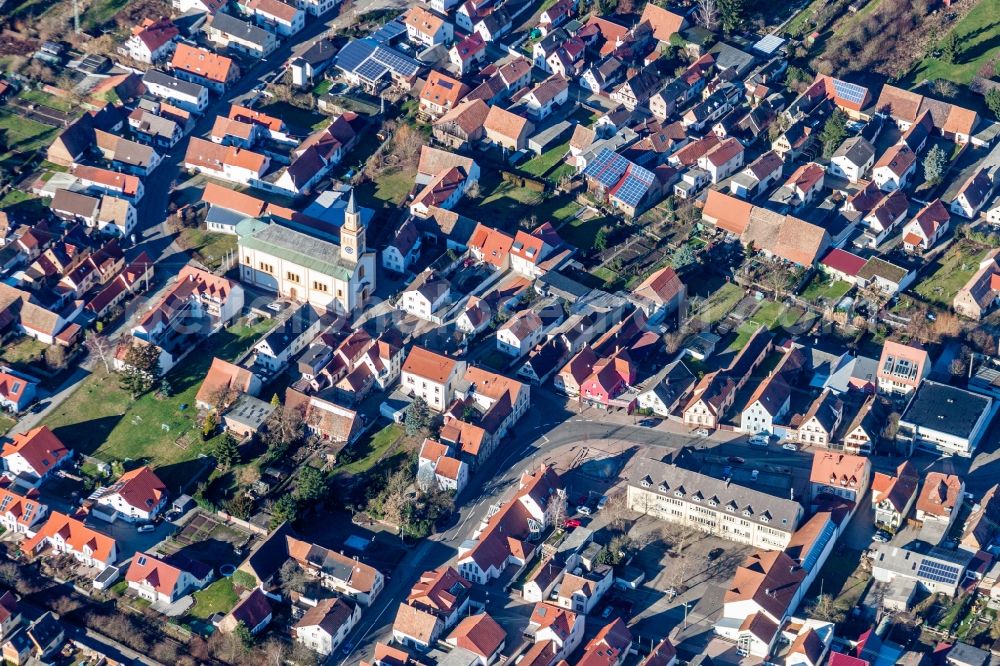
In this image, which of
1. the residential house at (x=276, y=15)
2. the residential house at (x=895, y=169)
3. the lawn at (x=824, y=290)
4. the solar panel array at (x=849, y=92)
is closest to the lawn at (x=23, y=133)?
the residential house at (x=276, y=15)

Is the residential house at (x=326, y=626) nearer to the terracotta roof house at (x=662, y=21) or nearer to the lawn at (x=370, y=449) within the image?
the lawn at (x=370, y=449)

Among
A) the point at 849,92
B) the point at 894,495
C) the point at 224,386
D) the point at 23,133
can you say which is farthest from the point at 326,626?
the point at 849,92

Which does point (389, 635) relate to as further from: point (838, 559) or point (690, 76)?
point (690, 76)

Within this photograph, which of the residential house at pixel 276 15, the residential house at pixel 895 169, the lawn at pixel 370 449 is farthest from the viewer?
the residential house at pixel 276 15

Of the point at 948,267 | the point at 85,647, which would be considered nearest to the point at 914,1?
the point at 948,267

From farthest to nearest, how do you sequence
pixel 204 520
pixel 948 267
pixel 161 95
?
pixel 161 95
pixel 948 267
pixel 204 520

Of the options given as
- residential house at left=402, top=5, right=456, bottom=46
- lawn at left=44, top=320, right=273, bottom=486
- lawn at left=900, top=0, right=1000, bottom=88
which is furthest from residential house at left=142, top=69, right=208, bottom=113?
lawn at left=900, top=0, right=1000, bottom=88

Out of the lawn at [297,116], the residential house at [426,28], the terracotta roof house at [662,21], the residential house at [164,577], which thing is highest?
the terracotta roof house at [662,21]
